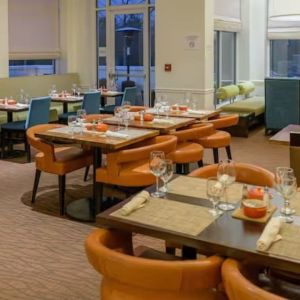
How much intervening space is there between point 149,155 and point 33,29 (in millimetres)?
6948

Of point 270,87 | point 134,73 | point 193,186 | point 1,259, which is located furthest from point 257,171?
point 134,73

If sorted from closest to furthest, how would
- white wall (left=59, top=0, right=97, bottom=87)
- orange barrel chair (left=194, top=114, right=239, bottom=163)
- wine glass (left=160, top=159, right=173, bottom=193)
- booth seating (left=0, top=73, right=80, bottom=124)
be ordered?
wine glass (left=160, top=159, right=173, bottom=193), orange barrel chair (left=194, top=114, right=239, bottom=163), booth seating (left=0, top=73, right=80, bottom=124), white wall (left=59, top=0, right=97, bottom=87)

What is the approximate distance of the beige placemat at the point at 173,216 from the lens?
7.81ft

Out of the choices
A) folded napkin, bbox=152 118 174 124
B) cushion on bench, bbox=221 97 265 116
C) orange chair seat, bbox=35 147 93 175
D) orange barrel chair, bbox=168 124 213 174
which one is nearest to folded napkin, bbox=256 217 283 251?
orange barrel chair, bbox=168 124 213 174

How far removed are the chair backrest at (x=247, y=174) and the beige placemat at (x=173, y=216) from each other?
2.42 ft

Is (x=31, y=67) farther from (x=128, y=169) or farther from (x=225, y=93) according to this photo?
(x=128, y=169)

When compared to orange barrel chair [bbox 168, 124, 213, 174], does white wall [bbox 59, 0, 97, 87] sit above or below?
above

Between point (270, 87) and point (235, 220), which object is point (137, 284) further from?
A: point (270, 87)

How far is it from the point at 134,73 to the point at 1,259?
25.7 ft

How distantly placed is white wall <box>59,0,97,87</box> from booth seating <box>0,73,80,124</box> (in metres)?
0.28

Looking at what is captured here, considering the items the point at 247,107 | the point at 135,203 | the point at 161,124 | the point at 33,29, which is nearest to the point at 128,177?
the point at 161,124

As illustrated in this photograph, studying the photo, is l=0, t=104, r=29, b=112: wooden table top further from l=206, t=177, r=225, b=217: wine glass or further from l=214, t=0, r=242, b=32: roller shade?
l=206, t=177, r=225, b=217: wine glass

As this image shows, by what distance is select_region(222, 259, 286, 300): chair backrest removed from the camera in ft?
6.00

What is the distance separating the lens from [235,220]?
8.03 feet
